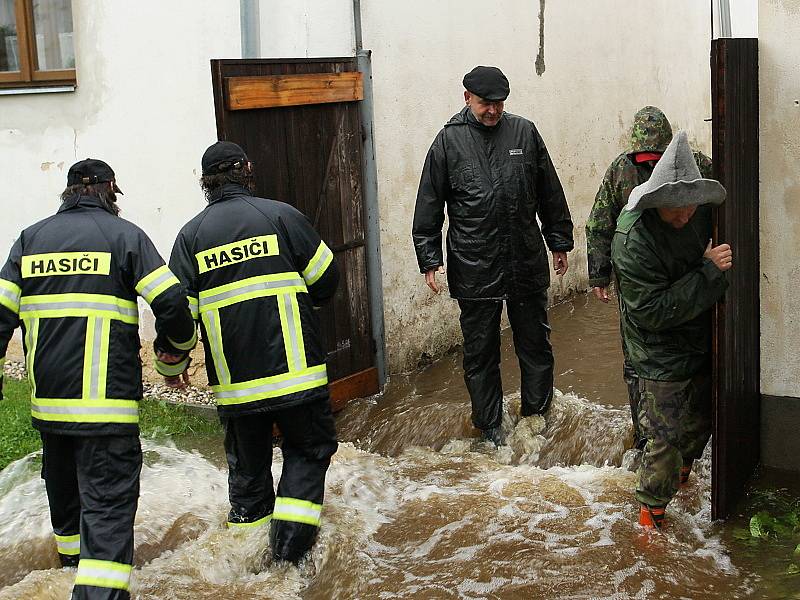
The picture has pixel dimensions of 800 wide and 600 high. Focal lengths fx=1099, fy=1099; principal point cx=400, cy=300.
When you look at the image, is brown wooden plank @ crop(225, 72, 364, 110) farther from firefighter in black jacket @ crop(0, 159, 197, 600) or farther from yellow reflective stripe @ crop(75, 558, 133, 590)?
yellow reflective stripe @ crop(75, 558, 133, 590)

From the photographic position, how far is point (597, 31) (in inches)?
428

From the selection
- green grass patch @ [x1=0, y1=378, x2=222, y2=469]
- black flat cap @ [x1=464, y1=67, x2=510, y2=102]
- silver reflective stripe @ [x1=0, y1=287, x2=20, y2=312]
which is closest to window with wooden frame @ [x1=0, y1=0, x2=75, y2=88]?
green grass patch @ [x1=0, y1=378, x2=222, y2=469]

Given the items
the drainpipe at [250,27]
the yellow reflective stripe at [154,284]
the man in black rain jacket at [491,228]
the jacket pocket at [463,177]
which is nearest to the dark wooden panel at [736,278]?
the man in black rain jacket at [491,228]

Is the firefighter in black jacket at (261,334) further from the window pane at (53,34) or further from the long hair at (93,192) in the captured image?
the window pane at (53,34)

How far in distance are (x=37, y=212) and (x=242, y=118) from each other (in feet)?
9.01

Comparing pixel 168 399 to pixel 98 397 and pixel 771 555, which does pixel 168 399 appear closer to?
pixel 98 397

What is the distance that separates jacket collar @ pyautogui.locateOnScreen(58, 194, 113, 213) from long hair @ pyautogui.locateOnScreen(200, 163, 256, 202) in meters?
0.60

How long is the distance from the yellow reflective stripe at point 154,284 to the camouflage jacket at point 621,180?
8.54ft

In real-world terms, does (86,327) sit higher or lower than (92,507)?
higher

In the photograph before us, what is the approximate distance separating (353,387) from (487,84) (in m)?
2.51

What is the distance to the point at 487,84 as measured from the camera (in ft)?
21.1

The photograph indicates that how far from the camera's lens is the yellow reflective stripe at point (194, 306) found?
5145mm

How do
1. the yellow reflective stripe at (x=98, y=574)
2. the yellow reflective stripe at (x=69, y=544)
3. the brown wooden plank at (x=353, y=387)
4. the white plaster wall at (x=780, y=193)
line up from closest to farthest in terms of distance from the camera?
1. the yellow reflective stripe at (x=98, y=574)
2. the yellow reflective stripe at (x=69, y=544)
3. the white plaster wall at (x=780, y=193)
4. the brown wooden plank at (x=353, y=387)

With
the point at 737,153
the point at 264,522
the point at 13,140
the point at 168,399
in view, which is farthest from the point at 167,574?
the point at 13,140
